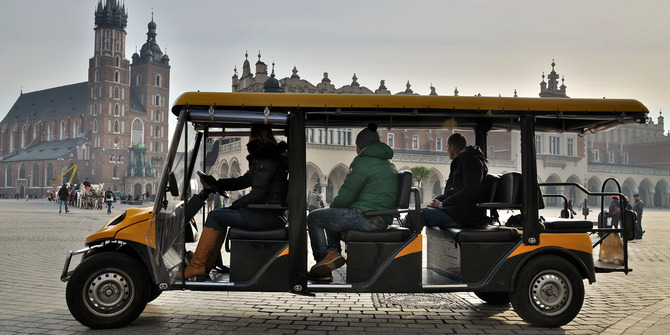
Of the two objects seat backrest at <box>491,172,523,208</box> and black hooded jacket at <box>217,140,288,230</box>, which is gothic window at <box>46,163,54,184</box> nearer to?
black hooded jacket at <box>217,140,288,230</box>

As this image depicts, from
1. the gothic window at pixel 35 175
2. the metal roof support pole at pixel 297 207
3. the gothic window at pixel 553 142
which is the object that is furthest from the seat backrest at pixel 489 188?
the gothic window at pixel 35 175

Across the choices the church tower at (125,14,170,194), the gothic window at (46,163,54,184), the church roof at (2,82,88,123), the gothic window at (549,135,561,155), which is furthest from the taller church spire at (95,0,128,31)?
the gothic window at (549,135,561,155)

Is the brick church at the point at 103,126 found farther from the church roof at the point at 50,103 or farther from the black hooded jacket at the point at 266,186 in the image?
the black hooded jacket at the point at 266,186

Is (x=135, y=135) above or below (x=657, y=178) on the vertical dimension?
above

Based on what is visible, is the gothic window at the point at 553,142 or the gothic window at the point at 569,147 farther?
the gothic window at the point at 569,147

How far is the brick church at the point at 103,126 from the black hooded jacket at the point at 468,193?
108 m

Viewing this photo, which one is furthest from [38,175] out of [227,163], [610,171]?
[227,163]

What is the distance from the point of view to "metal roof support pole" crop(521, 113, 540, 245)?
6219 mm

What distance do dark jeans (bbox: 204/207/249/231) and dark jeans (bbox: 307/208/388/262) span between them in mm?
698

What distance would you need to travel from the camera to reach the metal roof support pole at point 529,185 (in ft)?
20.4

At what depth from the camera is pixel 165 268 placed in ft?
19.3

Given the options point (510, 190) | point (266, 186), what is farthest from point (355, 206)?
point (510, 190)

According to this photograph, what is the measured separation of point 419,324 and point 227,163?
9.16ft

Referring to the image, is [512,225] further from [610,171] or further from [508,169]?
[610,171]
